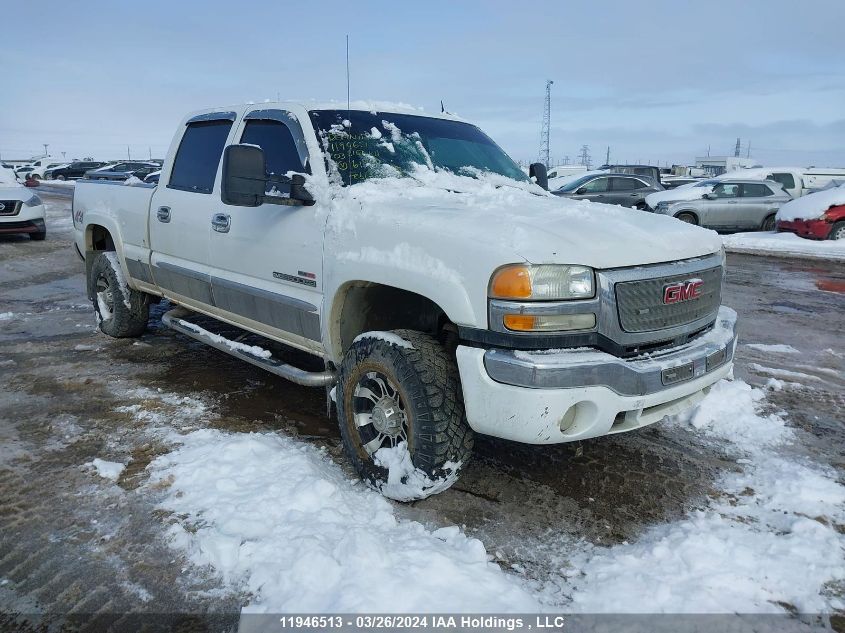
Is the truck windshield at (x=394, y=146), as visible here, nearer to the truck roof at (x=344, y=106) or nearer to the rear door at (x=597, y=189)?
the truck roof at (x=344, y=106)

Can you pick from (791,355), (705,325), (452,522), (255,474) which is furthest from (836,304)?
(255,474)

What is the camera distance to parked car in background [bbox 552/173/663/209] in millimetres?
17406

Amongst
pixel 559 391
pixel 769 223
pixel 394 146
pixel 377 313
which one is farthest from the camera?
pixel 769 223

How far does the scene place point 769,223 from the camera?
1677cm

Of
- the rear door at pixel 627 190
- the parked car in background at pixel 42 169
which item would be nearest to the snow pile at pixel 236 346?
the rear door at pixel 627 190

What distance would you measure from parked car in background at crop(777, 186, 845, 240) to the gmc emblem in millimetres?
13203

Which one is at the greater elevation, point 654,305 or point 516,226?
point 516,226

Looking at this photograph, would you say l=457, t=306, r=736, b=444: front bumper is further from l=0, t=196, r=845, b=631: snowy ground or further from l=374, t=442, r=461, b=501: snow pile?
l=0, t=196, r=845, b=631: snowy ground

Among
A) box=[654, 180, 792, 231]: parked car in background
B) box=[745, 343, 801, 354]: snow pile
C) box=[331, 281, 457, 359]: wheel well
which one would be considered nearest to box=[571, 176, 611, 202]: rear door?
box=[654, 180, 792, 231]: parked car in background

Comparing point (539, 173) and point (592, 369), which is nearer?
point (592, 369)

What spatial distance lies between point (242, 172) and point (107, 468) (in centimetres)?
175

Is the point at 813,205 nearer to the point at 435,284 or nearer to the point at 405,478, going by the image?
the point at 435,284

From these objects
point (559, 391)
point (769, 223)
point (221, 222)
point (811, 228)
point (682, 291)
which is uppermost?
point (221, 222)

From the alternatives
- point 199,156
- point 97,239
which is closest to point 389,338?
point 199,156
